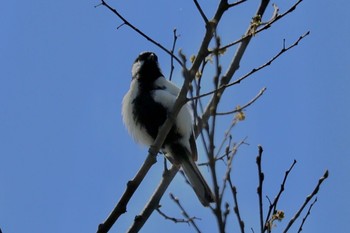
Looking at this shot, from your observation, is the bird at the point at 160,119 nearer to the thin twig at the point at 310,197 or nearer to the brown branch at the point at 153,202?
the brown branch at the point at 153,202

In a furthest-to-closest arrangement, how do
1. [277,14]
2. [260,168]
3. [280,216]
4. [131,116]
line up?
[131,116] → [277,14] → [280,216] → [260,168]

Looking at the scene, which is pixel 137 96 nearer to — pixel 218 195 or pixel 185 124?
pixel 185 124

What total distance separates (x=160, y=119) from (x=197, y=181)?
1.92 feet

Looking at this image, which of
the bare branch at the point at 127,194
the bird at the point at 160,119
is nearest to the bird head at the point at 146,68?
→ the bird at the point at 160,119

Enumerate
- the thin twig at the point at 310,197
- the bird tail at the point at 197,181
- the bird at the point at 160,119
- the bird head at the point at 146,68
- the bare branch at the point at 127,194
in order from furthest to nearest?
the bird head at the point at 146,68, the bird at the point at 160,119, the bird tail at the point at 197,181, the bare branch at the point at 127,194, the thin twig at the point at 310,197

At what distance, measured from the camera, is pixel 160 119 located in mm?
4246

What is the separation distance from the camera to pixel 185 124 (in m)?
4.15

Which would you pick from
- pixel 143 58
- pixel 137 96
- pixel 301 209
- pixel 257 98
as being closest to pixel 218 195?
pixel 301 209

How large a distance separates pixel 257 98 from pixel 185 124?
4.30 feet

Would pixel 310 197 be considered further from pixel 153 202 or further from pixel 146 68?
pixel 146 68

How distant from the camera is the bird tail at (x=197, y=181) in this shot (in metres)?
3.77

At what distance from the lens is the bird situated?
4133 millimetres

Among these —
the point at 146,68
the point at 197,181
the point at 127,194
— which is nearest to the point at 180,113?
the point at 197,181

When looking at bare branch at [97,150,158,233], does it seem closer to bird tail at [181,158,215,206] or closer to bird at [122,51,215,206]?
bird tail at [181,158,215,206]
